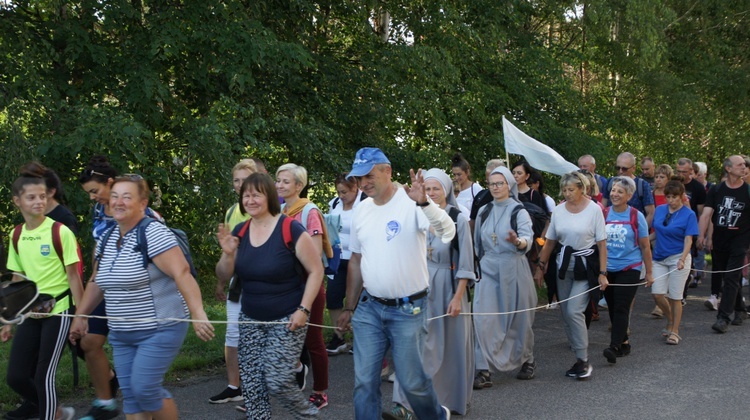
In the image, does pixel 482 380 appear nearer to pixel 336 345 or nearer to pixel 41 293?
pixel 336 345

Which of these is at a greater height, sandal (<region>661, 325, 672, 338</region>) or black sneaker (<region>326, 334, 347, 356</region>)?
black sneaker (<region>326, 334, 347, 356</region>)

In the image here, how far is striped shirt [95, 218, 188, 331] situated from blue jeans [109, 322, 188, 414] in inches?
2.1

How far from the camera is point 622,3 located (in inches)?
714

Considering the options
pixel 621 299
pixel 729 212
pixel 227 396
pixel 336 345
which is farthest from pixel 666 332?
pixel 227 396

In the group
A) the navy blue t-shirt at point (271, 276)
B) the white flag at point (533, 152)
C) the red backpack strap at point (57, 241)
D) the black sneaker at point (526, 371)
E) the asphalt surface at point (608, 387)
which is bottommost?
the asphalt surface at point (608, 387)

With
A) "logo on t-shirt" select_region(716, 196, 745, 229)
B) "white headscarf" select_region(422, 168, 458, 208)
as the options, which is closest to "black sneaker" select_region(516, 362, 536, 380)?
"white headscarf" select_region(422, 168, 458, 208)

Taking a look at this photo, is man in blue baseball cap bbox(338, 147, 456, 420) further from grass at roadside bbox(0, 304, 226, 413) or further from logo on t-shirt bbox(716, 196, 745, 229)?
logo on t-shirt bbox(716, 196, 745, 229)

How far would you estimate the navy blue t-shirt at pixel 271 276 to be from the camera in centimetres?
533

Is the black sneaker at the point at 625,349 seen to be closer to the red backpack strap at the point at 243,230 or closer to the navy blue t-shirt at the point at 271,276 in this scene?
the navy blue t-shirt at the point at 271,276

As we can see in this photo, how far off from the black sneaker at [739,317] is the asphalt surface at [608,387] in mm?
652

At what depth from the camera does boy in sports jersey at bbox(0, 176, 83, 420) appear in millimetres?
5652

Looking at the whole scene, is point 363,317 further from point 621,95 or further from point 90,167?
point 621,95

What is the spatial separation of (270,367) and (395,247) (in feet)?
3.35

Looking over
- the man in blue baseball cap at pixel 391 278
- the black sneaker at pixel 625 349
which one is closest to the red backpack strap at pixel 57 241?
the man in blue baseball cap at pixel 391 278
